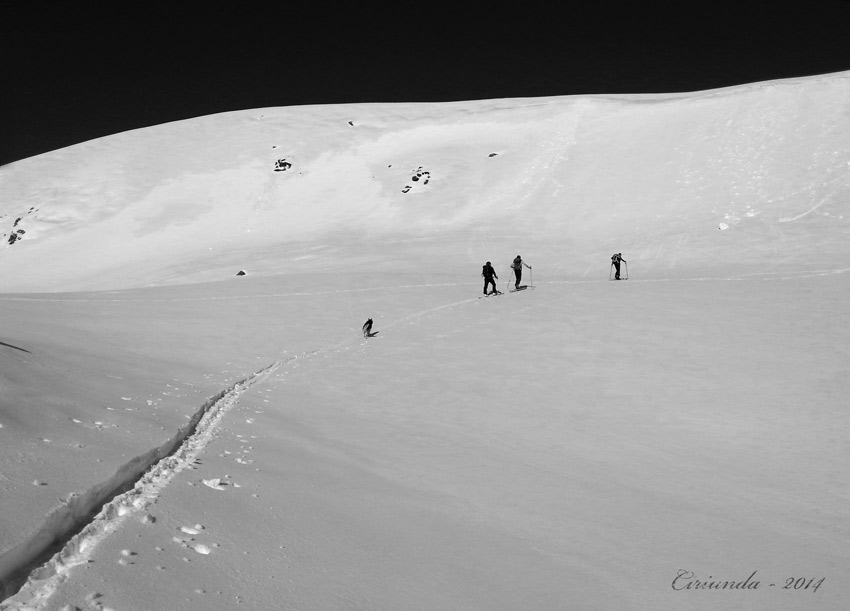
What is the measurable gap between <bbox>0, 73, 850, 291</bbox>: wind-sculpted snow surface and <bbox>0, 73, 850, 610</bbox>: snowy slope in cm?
35

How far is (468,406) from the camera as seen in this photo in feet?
39.3

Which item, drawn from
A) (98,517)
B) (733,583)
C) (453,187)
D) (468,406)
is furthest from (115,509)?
(453,187)

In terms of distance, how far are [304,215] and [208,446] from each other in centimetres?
3757

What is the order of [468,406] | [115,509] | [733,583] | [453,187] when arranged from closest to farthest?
1. [115,509]
2. [733,583]
3. [468,406]
4. [453,187]

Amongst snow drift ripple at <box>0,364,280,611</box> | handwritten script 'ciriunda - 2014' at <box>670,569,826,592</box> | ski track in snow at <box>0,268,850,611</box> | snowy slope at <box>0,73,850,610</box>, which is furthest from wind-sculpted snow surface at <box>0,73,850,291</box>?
snow drift ripple at <box>0,364,280,611</box>

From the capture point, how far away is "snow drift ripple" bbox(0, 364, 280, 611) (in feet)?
12.0

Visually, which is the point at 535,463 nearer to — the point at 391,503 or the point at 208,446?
the point at 391,503

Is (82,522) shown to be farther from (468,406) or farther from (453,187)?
(453,187)

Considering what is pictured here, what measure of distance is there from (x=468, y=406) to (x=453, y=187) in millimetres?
33215

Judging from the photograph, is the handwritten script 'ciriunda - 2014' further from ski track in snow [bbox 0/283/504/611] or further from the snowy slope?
ski track in snow [bbox 0/283/504/611]

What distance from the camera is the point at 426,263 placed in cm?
3031

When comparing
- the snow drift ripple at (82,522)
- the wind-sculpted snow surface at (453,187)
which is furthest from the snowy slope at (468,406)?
the wind-sculpted snow surface at (453,187)

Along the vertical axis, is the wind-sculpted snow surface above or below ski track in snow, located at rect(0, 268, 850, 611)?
above

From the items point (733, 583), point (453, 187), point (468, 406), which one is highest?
point (453, 187)
